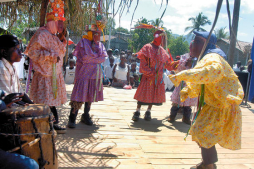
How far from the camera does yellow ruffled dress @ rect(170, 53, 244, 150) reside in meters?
2.39

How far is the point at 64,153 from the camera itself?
3004mm

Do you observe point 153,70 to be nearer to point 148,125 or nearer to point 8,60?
point 148,125

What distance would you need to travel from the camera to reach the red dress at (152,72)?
4770 millimetres

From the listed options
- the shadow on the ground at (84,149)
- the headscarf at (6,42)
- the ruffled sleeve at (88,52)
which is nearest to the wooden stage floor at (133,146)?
the shadow on the ground at (84,149)

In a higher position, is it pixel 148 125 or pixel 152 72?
pixel 152 72

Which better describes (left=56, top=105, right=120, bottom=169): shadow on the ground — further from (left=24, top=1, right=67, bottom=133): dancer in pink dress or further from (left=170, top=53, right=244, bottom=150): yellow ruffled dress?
(left=170, top=53, right=244, bottom=150): yellow ruffled dress

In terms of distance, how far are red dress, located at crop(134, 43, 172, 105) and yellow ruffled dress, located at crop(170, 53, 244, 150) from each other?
2.22 meters

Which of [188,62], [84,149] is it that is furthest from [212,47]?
[84,149]

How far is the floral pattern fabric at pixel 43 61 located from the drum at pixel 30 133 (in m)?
1.64

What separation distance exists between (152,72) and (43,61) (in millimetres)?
2299

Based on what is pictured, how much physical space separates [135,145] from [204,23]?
4219 centimetres

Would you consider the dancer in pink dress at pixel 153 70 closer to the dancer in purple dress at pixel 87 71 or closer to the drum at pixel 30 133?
the dancer in purple dress at pixel 87 71

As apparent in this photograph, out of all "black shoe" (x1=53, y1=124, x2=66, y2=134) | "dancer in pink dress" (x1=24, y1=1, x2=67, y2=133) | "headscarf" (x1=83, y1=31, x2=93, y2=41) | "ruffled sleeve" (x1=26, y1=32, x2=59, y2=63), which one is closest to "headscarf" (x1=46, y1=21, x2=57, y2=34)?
"dancer in pink dress" (x1=24, y1=1, x2=67, y2=133)

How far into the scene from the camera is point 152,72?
481cm
